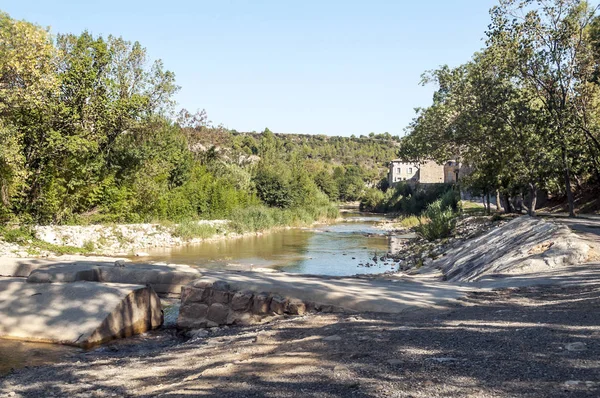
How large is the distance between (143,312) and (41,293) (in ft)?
6.36

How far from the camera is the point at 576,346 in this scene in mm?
5547

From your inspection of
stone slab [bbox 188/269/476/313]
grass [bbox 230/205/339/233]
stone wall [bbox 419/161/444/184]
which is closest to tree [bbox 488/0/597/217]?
stone slab [bbox 188/269/476/313]

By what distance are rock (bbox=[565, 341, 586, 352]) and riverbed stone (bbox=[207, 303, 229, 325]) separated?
6.29 meters

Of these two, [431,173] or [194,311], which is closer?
[194,311]

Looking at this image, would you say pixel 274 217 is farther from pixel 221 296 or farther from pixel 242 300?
pixel 242 300

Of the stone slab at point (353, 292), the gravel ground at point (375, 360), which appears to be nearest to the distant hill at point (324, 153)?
the stone slab at point (353, 292)

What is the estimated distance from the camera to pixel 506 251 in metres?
14.8

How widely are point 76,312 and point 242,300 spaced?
293 centimetres

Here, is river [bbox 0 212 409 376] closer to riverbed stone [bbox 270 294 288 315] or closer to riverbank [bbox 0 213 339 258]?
riverbank [bbox 0 213 339 258]

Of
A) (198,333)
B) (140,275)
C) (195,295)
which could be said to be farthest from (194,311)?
(140,275)

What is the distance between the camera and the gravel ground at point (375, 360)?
15.3ft

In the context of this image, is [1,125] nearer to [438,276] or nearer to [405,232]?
[438,276]

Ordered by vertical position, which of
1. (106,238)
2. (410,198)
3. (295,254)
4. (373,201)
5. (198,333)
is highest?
(410,198)

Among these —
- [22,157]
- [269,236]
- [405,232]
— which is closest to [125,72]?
[22,157]
